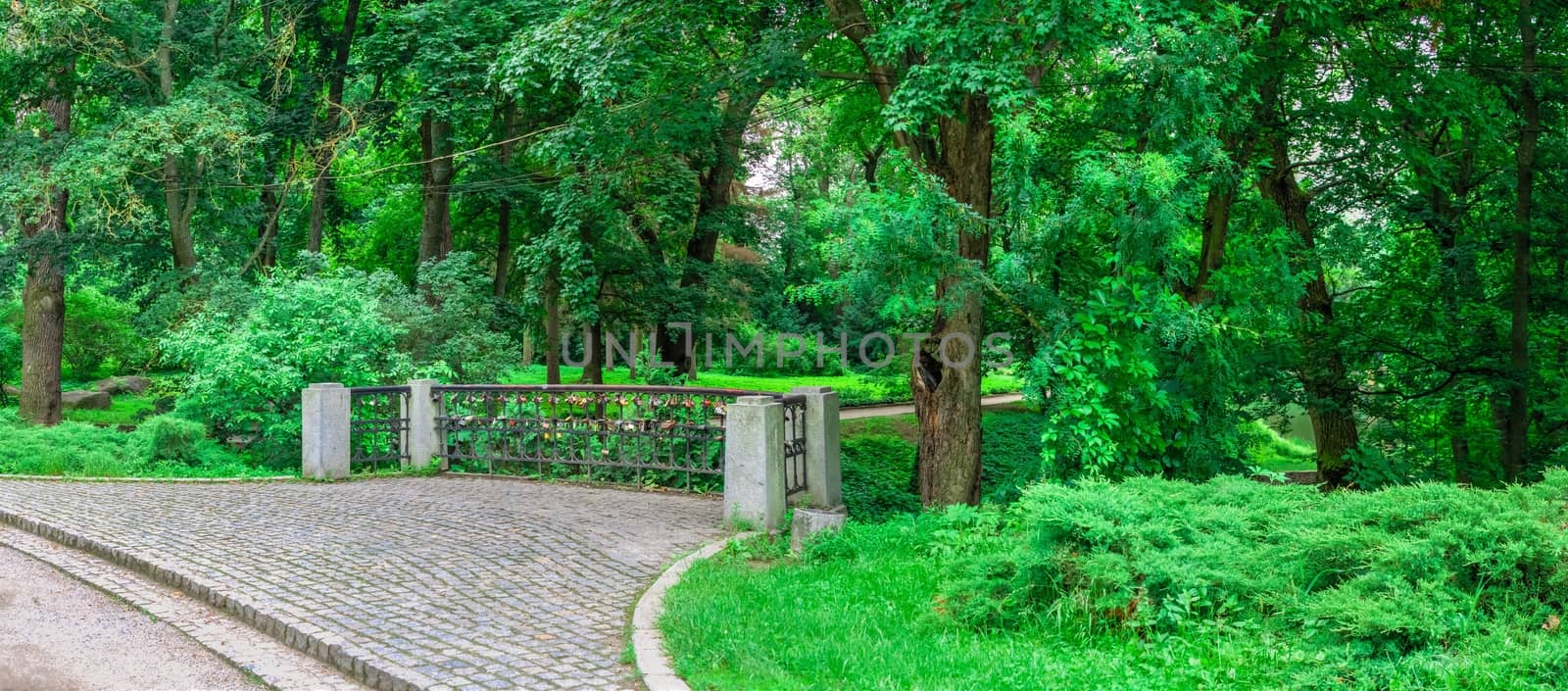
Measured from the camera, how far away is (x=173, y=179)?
72.0 feet

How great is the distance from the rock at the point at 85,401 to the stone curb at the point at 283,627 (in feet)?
63.0

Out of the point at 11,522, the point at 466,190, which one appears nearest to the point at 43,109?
the point at 466,190

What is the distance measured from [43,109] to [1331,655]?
25676 mm

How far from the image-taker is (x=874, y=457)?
1928 centimetres

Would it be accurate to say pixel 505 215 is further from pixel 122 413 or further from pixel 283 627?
pixel 283 627

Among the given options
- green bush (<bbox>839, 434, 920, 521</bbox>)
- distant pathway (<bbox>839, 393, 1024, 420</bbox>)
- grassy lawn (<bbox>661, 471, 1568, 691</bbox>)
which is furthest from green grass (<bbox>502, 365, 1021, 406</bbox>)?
grassy lawn (<bbox>661, 471, 1568, 691</bbox>)

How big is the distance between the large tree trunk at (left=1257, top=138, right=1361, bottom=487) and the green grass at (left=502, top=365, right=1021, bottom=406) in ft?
21.5

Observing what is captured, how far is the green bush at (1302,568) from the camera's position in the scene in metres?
4.76

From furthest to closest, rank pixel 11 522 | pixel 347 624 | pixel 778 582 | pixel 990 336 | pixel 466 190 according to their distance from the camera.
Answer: pixel 466 190 → pixel 990 336 → pixel 11 522 → pixel 778 582 → pixel 347 624

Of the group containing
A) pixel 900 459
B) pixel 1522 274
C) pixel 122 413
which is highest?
pixel 1522 274

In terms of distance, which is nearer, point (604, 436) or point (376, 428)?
point (604, 436)

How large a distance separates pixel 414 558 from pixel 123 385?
26.7m

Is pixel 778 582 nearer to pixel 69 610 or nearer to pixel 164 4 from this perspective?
pixel 69 610

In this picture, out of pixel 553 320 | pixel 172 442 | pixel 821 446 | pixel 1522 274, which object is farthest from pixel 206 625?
pixel 553 320
